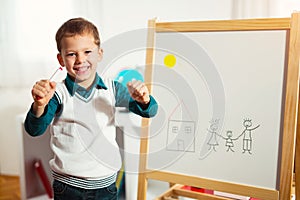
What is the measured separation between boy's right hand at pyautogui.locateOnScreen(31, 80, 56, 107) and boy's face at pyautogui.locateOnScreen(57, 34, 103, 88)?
2.5 inches

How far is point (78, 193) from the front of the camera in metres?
0.89

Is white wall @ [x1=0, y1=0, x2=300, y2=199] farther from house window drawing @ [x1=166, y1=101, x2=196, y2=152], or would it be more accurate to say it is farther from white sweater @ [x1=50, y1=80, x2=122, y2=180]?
white sweater @ [x1=50, y1=80, x2=122, y2=180]

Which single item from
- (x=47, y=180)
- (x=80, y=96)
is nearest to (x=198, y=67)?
(x=80, y=96)

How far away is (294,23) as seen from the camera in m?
0.95

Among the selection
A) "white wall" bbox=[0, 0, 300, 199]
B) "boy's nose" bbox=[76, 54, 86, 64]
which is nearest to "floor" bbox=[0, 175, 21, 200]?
"white wall" bbox=[0, 0, 300, 199]

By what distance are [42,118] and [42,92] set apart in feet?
0.25

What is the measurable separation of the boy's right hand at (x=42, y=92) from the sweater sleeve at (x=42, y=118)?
0.10 ft

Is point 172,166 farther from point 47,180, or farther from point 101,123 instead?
point 47,180

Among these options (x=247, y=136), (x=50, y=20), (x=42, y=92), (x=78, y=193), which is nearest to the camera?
(x=42, y=92)

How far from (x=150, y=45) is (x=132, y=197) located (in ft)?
2.31

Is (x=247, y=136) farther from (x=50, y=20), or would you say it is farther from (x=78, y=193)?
(x=50, y=20)

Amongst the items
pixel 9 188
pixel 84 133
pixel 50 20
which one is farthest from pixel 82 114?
pixel 9 188

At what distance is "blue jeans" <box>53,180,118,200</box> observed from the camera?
0.90m

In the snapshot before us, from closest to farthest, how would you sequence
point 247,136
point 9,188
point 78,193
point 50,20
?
point 78,193, point 247,136, point 50,20, point 9,188
